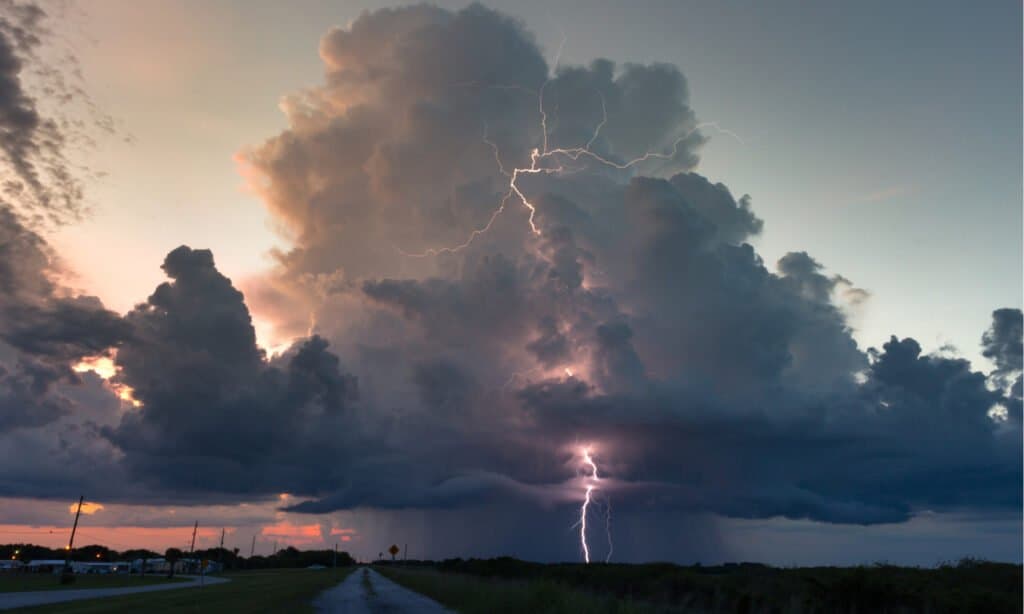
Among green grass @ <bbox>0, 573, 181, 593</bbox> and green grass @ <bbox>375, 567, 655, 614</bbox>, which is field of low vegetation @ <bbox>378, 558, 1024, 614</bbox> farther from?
green grass @ <bbox>0, 573, 181, 593</bbox>

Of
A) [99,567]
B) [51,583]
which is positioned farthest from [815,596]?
[99,567]

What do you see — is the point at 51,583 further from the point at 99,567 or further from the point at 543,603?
the point at 99,567

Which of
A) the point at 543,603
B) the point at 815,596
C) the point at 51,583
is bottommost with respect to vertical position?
the point at 51,583

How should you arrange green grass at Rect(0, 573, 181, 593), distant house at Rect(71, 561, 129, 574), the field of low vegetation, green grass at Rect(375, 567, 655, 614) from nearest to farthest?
green grass at Rect(375, 567, 655, 614)
the field of low vegetation
green grass at Rect(0, 573, 181, 593)
distant house at Rect(71, 561, 129, 574)

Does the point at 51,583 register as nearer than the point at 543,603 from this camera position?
No

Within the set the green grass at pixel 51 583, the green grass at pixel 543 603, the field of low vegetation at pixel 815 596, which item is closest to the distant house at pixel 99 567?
the green grass at pixel 51 583

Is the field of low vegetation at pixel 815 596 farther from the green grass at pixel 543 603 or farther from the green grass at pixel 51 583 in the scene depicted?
the green grass at pixel 51 583

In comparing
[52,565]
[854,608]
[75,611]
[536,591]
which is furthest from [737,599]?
[52,565]

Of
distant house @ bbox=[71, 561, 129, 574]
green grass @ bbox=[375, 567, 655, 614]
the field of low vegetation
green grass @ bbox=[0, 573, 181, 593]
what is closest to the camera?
green grass @ bbox=[375, 567, 655, 614]

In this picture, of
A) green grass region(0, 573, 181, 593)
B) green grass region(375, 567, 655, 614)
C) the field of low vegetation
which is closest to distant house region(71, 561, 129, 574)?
green grass region(0, 573, 181, 593)

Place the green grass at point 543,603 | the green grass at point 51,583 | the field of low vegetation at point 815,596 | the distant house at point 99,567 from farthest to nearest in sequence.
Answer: the distant house at point 99,567, the green grass at point 51,583, the field of low vegetation at point 815,596, the green grass at point 543,603

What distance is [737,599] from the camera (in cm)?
4284

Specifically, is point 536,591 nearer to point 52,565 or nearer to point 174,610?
point 174,610

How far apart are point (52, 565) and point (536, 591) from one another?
186471 mm
